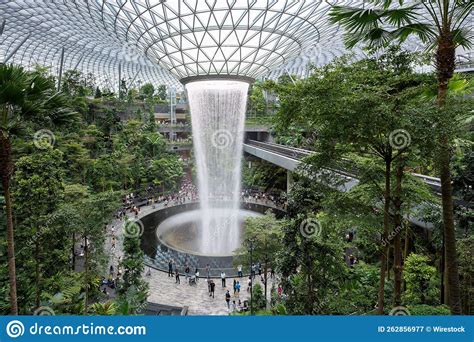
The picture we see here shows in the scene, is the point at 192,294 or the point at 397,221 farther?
the point at 192,294

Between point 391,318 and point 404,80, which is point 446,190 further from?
point 391,318

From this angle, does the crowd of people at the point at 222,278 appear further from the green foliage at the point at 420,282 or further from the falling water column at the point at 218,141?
the falling water column at the point at 218,141

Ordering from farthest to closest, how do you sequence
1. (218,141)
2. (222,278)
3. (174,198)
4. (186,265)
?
(174,198)
(218,141)
(186,265)
(222,278)

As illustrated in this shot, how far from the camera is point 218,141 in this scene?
3828 cm

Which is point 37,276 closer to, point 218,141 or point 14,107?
point 14,107

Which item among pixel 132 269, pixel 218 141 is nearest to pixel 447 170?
pixel 132 269

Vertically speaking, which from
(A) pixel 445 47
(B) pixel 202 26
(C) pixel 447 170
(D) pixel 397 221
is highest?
(B) pixel 202 26

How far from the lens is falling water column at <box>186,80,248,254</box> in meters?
34.0

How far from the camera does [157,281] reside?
19703 millimetres

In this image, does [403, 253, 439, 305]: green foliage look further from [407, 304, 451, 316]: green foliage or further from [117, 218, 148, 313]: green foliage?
[117, 218, 148, 313]: green foliage

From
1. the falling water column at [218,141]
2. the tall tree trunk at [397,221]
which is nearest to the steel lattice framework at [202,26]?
the falling water column at [218,141]

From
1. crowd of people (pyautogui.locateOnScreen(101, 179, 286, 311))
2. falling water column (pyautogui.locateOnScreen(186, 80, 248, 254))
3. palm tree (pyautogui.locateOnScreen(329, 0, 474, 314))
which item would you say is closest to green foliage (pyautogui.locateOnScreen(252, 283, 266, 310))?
crowd of people (pyautogui.locateOnScreen(101, 179, 286, 311))

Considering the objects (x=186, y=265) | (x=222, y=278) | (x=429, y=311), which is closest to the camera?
(x=429, y=311)

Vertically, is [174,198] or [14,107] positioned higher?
[14,107]
